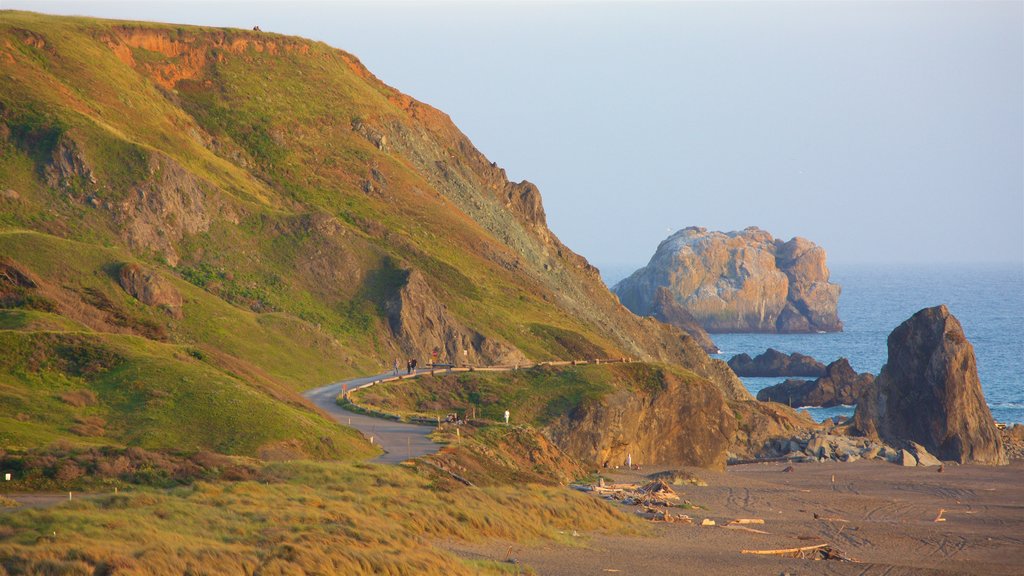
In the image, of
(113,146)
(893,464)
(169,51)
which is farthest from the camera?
(169,51)

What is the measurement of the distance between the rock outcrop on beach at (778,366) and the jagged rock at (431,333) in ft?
264

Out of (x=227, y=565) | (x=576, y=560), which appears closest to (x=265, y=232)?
(x=576, y=560)

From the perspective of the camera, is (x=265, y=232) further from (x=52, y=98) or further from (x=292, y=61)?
(x=292, y=61)

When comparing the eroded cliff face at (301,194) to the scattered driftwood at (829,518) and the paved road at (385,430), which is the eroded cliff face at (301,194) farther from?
the scattered driftwood at (829,518)

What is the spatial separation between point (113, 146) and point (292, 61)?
45022 mm

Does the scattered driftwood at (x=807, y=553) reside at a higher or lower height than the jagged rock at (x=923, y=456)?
lower

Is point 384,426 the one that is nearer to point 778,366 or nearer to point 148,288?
point 148,288

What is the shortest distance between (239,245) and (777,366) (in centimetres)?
9479

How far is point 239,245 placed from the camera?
96.6 meters

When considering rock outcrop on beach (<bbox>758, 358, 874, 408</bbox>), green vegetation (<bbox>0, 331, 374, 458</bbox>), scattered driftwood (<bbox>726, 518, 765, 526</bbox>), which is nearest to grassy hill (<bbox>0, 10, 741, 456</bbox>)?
green vegetation (<bbox>0, 331, 374, 458</bbox>)

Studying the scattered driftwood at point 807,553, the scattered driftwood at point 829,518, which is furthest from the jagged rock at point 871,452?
the scattered driftwood at point 807,553

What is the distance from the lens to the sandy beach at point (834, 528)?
136 ft

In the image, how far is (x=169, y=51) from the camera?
12656 centimetres

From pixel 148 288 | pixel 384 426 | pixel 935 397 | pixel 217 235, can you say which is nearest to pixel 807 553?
pixel 384 426
